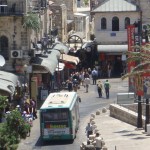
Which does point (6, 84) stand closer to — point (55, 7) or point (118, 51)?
point (118, 51)

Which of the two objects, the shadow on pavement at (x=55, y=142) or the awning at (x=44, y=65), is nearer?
the shadow on pavement at (x=55, y=142)

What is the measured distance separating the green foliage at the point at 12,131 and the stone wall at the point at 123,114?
730 inches

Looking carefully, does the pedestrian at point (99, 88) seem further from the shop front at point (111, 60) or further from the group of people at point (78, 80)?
the shop front at point (111, 60)

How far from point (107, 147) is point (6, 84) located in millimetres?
10997

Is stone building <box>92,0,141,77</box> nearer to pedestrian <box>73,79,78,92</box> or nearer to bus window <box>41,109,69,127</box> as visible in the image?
pedestrian <box>73,79,78,92</box>

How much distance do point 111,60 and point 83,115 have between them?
21117 mm

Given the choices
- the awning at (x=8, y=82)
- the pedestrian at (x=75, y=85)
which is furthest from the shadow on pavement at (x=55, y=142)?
the pedestrian at (x=75, y=85)

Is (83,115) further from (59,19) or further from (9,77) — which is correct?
(59,19)

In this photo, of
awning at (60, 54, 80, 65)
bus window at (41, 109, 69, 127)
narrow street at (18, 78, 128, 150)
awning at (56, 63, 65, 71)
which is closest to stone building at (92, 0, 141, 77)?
awning at (60, 54, 80, 65)

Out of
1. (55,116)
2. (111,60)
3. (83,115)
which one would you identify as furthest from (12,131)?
(111,60)

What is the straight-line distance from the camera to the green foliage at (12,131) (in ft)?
104

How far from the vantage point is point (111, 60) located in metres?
79.5

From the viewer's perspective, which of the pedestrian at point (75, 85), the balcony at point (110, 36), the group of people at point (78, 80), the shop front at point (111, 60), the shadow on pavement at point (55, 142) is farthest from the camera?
the balcony at point (110, 36)

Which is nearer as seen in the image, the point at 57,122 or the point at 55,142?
the point at 57,122
